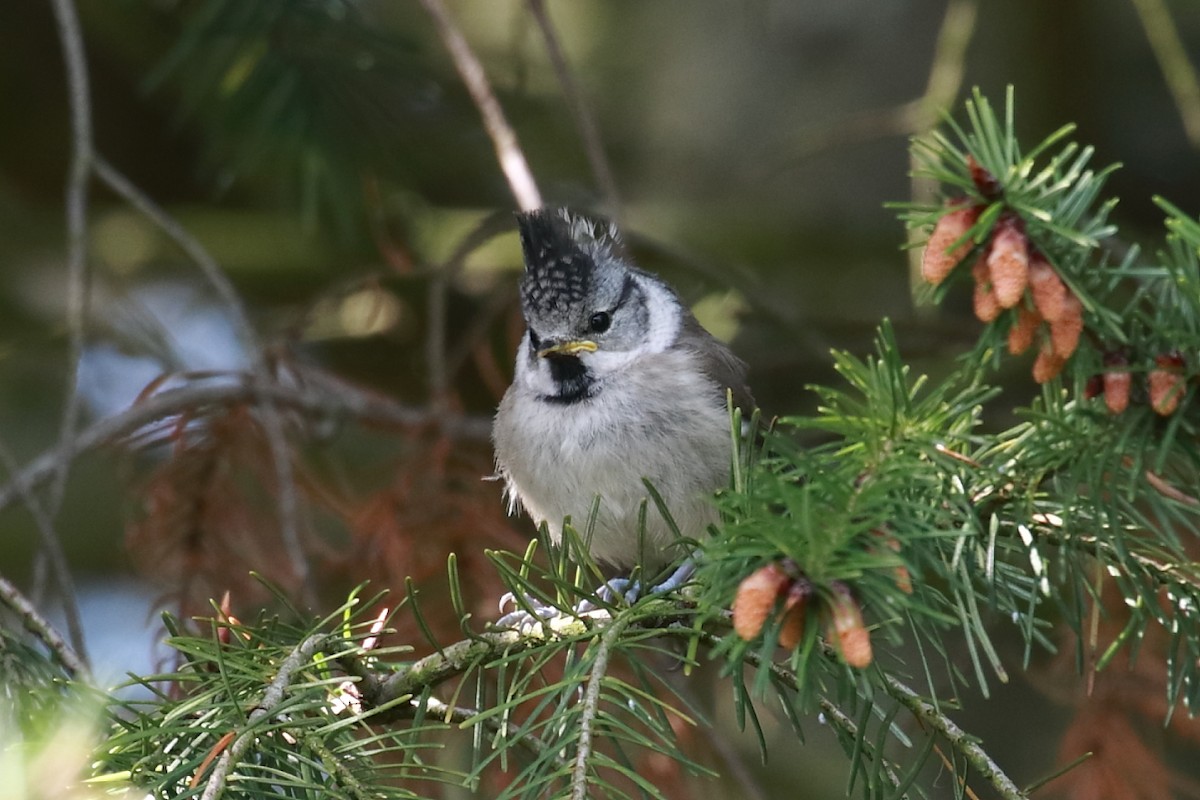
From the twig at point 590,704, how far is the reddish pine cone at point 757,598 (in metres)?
0.21

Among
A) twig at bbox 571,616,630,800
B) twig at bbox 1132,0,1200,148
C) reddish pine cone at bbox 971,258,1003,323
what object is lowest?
twig at bbox 571,616,630,800

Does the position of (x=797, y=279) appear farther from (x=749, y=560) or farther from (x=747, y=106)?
(x=749, y=560)

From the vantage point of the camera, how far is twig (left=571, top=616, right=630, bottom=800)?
1.22 m

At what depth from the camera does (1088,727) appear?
2223 mm

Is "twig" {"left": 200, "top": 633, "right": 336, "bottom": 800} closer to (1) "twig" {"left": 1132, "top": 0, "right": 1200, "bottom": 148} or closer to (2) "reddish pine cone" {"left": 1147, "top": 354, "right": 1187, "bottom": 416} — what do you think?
(2) "reddish pine cone" {"left": 1147, "top": 354, "right": 1187, "bottom": 416}

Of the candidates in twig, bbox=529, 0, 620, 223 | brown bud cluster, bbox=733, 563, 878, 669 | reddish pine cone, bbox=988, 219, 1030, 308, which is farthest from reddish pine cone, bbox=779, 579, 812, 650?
twig, bbox=529, 0, 620, 223

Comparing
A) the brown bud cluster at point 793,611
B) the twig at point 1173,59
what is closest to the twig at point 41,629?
the brown bud cluster at point 793,611

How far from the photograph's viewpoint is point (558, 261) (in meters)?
2.93

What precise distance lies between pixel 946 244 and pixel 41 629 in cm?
115

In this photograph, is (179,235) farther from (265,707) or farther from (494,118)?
(265,707)

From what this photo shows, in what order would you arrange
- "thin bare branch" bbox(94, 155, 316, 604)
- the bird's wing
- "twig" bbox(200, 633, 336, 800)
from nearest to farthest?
"twig" bbox(200, 633, 336, 800) → "thin bare branch" bbox(94, 155, 316, 604) → the bird's wing

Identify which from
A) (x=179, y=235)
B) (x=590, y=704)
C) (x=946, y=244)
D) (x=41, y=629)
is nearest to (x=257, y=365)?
(x=179, y=235)

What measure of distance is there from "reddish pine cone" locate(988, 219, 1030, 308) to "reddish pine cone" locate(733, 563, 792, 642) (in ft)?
1.27

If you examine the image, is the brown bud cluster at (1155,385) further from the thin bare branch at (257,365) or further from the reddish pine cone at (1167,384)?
the thin bare branch at (257,365)
